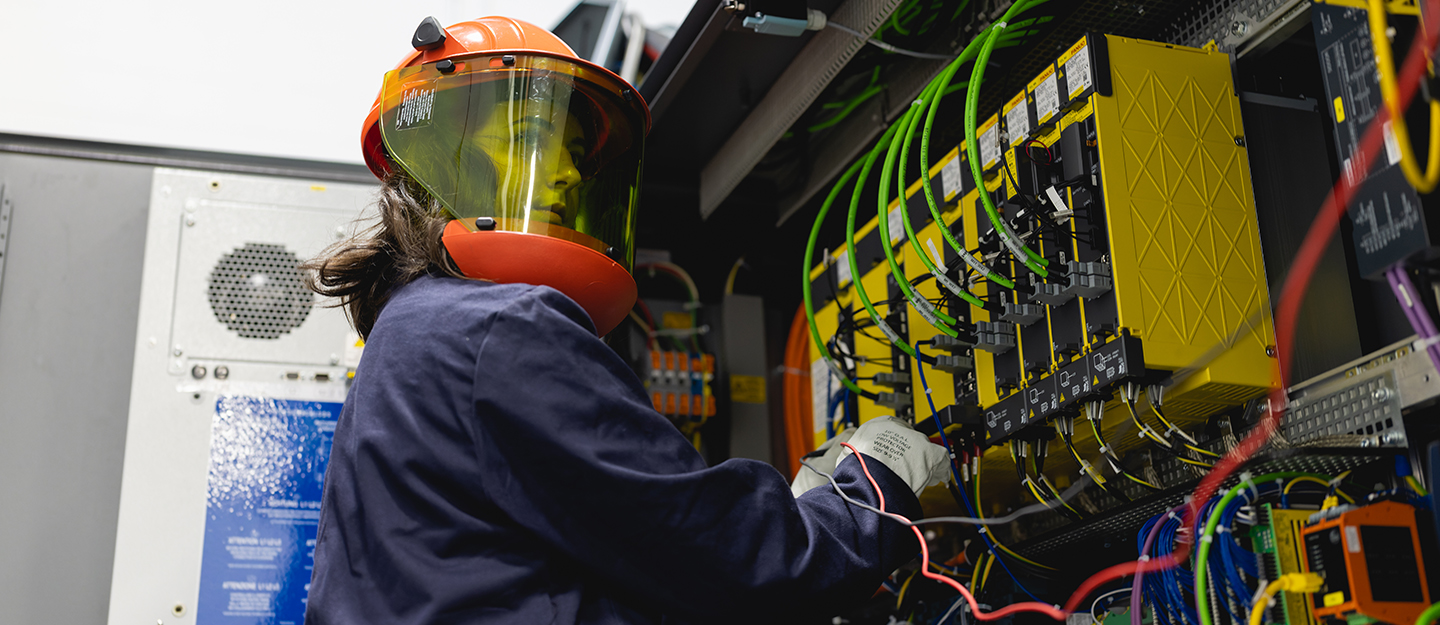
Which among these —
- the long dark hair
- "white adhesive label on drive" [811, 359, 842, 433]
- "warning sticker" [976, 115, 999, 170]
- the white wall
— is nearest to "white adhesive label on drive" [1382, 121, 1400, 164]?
"warning sticker" [976, 115, 999, 170]

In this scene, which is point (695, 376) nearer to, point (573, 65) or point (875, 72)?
point (875, 72)

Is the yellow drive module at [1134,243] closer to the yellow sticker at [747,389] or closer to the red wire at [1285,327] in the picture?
the red wire at [1285,327]

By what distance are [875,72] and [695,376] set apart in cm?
98

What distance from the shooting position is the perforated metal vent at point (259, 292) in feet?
8.95

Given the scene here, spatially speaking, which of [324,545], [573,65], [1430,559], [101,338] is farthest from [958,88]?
[101,338]

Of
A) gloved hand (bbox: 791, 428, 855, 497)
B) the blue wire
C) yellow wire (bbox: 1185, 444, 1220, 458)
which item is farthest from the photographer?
gloved hand (bbox: 791, 428, 855, 497)

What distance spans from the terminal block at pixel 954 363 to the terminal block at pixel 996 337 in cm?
11

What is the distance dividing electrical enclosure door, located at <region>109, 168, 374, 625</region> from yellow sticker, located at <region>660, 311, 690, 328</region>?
0.91 meters

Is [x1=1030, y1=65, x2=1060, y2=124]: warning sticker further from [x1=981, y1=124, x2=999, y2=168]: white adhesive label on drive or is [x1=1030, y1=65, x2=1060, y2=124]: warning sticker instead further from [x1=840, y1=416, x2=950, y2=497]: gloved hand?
[x1=840, y1=416, x2=950, y2=497]: gloved hand

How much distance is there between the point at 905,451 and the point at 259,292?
65.9 inches

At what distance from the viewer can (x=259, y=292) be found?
9.05ft

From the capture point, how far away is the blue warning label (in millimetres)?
2502

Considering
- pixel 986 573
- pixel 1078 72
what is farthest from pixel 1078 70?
pixel 986 573

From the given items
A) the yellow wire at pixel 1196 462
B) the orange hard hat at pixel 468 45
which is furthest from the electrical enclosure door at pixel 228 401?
the yellow wire at pixel 1196 462
